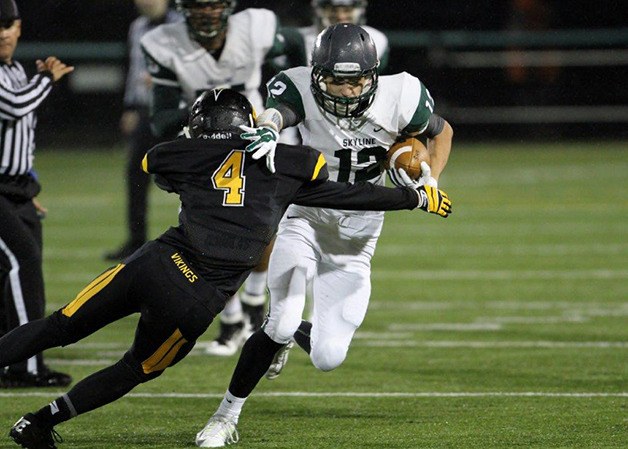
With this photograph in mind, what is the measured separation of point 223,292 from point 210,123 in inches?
21.3

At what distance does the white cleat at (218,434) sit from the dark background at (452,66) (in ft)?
38.9

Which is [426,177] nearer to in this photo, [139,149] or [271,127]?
[271,127]

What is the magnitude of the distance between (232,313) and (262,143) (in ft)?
7.37

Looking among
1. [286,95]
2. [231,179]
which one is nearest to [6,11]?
[286,95]

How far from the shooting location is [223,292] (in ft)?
13.0

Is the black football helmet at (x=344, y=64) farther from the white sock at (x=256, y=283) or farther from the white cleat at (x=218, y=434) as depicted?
the white sock at (x=256, y=283)

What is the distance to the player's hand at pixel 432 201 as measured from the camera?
4.11m

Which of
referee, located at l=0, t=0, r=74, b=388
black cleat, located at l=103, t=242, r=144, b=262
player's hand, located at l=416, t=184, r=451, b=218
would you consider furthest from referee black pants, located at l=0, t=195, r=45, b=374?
black cleat, located at l=103, t=242, r=144, b=262

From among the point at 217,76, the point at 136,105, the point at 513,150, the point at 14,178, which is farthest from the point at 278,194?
the point at 513,150

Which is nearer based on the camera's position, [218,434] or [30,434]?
[30,434]

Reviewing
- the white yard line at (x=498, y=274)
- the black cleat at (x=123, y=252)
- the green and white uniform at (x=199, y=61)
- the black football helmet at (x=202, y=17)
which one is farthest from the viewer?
the black cleat at (x=123, y=252)

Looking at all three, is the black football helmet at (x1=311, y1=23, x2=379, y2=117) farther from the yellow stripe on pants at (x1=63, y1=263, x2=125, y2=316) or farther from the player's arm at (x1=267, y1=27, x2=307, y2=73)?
the player's arm at (x1=267, y1=27, x2=307, y2=73)

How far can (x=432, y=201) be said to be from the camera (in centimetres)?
413

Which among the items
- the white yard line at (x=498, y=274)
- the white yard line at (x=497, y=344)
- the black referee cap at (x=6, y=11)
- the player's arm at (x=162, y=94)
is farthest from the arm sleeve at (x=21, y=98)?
the white yard line at (x=498, y=274)
